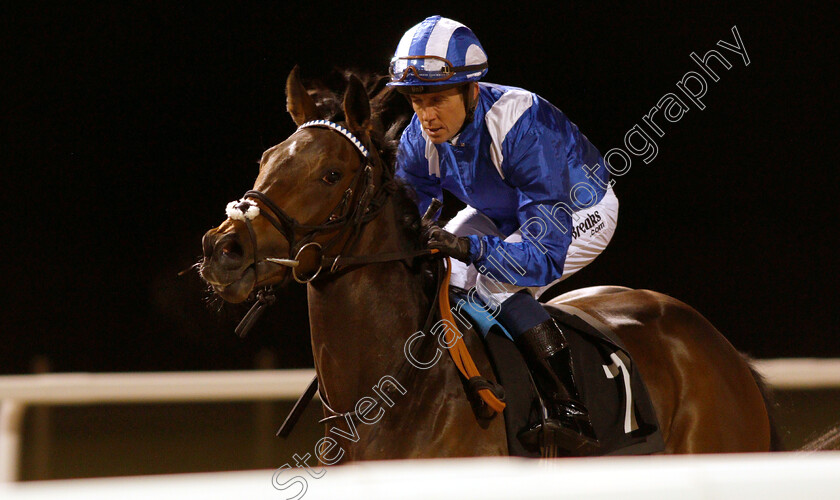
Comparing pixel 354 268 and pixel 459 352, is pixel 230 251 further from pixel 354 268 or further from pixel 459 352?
pixel 459 352

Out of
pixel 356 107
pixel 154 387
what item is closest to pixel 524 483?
pixel 356 107

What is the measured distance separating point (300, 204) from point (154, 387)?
2.28 metres

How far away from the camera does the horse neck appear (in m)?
2.01

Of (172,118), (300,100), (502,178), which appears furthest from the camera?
(172,118)

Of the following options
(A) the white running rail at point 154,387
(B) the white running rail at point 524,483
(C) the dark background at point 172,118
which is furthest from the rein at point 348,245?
(C) the dark background at point 172,118

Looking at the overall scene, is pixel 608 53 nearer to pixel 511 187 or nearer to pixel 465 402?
pixel 511 187

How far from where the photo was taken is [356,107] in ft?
6.87

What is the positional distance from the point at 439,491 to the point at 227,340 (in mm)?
4772

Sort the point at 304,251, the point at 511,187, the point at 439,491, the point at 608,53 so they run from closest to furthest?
the point at 439,491 < the point at 304,251 < the point at 511,187 < the point at 608,53

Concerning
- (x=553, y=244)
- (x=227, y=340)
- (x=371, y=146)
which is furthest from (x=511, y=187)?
(x=227, y=340)

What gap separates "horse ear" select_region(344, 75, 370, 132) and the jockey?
15 cm

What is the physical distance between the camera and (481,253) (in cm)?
206

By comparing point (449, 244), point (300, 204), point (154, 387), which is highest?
point (300, 204)

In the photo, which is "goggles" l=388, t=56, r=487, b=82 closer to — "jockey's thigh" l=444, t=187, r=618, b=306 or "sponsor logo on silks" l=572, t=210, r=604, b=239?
"jockey's thigh" l=444, t=187, r=618, b=306
